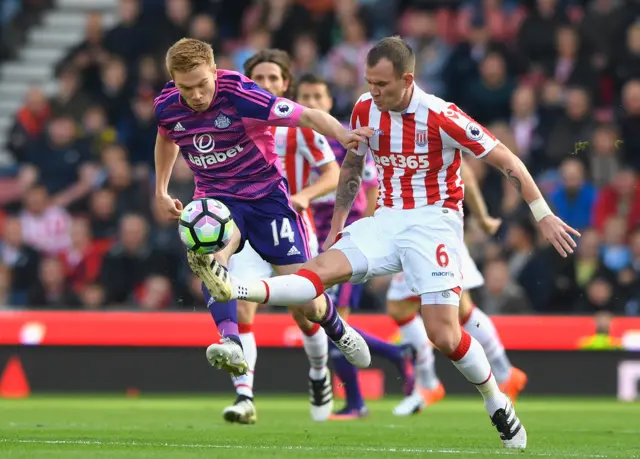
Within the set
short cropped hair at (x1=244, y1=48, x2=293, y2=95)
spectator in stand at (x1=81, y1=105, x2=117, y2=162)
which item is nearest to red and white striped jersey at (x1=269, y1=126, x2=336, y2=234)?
short cropped hair at (x1=244, y1=48, x2=293, y2=95)

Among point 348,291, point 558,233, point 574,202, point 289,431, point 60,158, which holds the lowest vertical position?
point 574,202

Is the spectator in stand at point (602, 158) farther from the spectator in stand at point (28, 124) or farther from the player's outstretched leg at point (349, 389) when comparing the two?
the spectator in stand at point (28, 124)

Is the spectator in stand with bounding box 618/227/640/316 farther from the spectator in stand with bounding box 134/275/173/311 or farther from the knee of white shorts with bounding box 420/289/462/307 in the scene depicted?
the knee of white shorts with bounding box 420/289/462/307

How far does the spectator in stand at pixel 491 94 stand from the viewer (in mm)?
15742

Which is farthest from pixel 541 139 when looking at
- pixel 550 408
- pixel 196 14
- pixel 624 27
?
pixel 196 14

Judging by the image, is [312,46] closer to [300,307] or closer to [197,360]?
[197,360]

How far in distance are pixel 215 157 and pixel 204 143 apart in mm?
111

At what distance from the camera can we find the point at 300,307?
27.3 ft

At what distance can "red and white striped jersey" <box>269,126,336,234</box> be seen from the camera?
31.8 ft

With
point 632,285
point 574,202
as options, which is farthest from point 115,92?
point 632,285

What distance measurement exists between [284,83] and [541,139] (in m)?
5.93

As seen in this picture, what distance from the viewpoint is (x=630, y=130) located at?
1516 centimetres

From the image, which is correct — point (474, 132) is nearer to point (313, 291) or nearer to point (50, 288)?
point (313, 291)

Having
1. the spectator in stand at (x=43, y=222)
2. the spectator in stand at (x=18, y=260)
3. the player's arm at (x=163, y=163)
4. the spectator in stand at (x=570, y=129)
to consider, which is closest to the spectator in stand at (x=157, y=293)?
the spectator in stand at (x=18, y=260)
